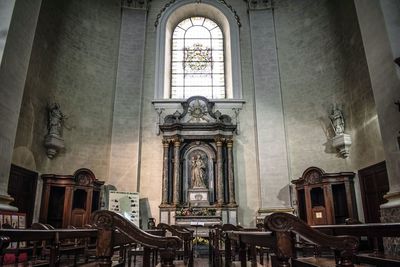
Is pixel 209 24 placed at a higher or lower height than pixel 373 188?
higher

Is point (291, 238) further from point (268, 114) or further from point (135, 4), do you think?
point (135, 4)

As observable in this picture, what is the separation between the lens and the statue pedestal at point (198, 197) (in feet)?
33.5

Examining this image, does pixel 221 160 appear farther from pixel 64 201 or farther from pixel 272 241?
pixel 272 241

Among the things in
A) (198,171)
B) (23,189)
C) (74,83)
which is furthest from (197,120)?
(23,189)

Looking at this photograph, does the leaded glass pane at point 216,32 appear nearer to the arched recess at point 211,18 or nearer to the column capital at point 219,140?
the arched recess at point 211,18

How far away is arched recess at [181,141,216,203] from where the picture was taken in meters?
10.5

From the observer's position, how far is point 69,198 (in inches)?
361

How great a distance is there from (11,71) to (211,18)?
8.88 meters

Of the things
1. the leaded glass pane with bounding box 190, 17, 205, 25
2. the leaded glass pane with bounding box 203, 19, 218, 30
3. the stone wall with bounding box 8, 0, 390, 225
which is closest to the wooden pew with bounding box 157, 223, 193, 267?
the stone wall with bounding box 8, 0, 390, 225

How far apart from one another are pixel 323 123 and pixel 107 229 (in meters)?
9.83

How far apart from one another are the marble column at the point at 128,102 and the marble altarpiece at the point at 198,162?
1028mm

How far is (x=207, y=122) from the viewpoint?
11062 millimetres

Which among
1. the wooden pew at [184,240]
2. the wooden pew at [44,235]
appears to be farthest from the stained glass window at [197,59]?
the wooden pew at [44,235]

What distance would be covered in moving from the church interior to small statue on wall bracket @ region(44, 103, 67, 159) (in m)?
0.03
